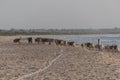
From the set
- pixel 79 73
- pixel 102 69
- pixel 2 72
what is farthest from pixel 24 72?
pixel 102 69

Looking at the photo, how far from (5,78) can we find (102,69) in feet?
15.5

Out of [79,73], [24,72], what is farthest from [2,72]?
[79,73]

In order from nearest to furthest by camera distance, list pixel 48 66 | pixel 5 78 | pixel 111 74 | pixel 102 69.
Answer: pixel 5 78 < pixel 111 74 < pixel 102 69 < pixel 48 66

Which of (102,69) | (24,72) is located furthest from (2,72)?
(102,69)

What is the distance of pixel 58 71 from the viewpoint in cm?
1702

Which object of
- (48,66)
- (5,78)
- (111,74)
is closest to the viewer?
(5,78)

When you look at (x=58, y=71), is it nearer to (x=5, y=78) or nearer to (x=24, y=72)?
(x=24, y=72)

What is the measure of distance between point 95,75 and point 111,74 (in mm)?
748

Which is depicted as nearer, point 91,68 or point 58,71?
point 58,71

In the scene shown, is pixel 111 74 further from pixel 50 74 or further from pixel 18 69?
pixel 18 69

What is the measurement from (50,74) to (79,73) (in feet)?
3.81

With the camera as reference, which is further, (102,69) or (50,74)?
(102,69)

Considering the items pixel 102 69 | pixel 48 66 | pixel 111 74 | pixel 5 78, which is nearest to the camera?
pixel 5 78

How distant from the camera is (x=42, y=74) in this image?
16.2m
